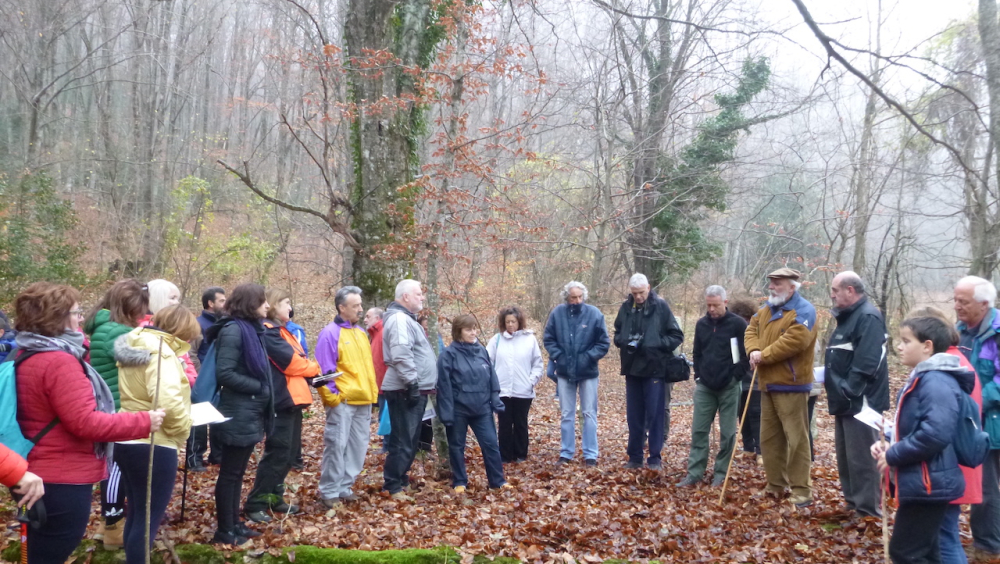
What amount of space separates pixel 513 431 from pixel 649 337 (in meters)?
2.00

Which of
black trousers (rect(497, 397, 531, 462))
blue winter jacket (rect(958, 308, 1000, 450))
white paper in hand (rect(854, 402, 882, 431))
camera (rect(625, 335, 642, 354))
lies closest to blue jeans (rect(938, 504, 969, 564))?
white paper in hand (rect(854, 402, 882, 431))

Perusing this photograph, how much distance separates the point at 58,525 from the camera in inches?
117

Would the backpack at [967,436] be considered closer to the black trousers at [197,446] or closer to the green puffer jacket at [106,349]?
the green puffer jacket at [106,349]

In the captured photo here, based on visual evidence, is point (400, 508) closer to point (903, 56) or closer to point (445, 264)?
point (903, 56)

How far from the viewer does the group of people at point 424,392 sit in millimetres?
3006

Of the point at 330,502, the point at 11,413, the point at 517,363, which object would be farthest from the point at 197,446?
the point at 11,413

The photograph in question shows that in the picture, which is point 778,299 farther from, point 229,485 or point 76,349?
point 76,349

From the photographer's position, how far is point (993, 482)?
4273 millimetres

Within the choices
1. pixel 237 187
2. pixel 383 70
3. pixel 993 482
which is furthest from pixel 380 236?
pixel 237 187

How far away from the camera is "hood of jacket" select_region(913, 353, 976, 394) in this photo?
10.7 ft

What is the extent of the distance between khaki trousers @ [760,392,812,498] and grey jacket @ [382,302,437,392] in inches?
122

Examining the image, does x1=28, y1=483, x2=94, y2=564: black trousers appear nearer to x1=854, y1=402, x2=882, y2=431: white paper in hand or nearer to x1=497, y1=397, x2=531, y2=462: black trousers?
x1=854, y1=402, x2=882, y2=431: white paper in hand

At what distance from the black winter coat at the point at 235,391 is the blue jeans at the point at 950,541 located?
413cm

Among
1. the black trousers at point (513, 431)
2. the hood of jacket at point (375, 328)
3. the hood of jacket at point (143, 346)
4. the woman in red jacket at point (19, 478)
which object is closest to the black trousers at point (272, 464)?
the hood of jacket at point (143, 346)
